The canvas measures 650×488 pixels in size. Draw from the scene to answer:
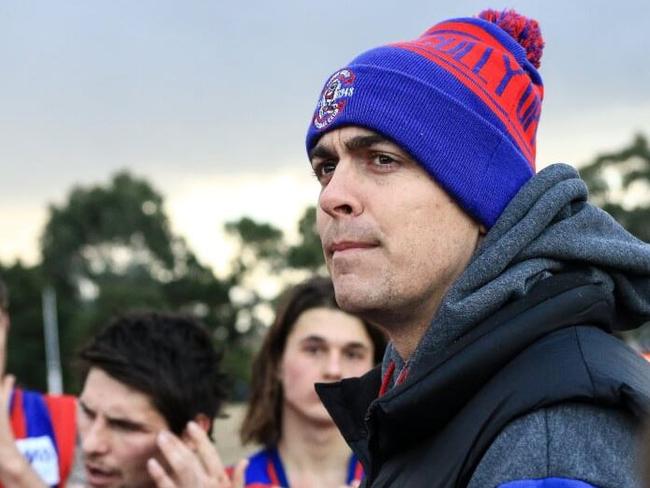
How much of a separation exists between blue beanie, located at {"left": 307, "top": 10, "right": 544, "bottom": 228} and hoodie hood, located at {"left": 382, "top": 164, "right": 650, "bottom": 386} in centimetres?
15

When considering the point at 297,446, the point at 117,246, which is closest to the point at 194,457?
the point at 297,446

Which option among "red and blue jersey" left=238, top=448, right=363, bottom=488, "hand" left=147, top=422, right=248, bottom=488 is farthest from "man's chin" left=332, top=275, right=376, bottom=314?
"red and blue jersey" left=238, top=448, right=363, bottom=488

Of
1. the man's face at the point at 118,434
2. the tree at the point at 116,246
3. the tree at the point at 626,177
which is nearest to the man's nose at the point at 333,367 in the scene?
the man's face at the point at 118,434

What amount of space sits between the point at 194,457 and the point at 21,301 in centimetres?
5171

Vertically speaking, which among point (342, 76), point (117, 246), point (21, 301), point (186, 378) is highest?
point (117, 246)

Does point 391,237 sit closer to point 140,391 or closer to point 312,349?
point 140,391

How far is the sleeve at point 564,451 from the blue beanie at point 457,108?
0.66 meters

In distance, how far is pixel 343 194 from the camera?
7.01ft

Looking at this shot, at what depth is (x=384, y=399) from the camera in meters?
1.83

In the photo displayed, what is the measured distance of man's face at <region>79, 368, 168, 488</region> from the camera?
3.50 m

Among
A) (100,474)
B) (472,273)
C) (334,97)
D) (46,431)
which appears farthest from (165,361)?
(472,273)

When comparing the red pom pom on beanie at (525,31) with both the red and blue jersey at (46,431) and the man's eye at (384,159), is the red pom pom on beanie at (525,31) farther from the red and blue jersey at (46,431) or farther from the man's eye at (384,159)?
the red and blue jersey at (46,431)

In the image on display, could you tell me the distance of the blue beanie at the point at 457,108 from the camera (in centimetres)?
216

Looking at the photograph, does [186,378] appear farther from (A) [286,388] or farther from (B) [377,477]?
(B) [377,477]
